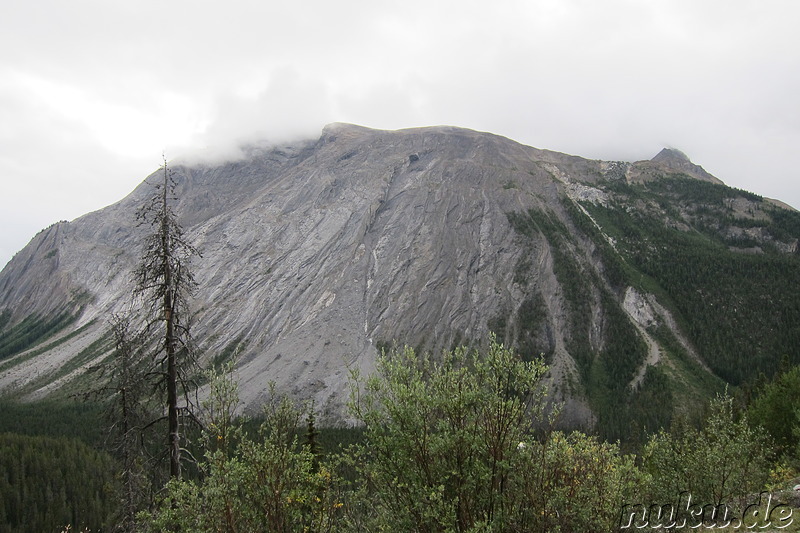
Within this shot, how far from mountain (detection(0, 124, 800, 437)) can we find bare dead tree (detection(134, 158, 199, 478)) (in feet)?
304

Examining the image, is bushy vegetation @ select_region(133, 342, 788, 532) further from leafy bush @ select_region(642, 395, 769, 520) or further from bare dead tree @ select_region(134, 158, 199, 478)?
leafy bush @ select_region(642, 395, 769, 520)

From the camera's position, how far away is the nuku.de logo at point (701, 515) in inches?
570

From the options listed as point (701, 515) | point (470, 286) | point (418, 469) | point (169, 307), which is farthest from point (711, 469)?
point (470, 286)

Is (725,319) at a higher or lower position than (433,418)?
lower

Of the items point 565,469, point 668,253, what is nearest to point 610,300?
point 668,253

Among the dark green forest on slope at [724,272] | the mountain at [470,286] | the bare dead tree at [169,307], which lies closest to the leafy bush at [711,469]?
the bare dead tree at [169,307]

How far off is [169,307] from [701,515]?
2007cm

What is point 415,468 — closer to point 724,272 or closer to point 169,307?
point 169,307

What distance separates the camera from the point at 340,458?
1215 cm

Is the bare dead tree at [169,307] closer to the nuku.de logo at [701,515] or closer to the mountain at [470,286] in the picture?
the nuku.de logo at [701,515]

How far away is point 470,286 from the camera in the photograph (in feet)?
465

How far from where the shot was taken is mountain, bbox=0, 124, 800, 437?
406ft

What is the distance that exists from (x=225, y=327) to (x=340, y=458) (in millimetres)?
142519

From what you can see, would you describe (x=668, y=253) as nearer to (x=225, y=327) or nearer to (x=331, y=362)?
(x=331, y=362)
